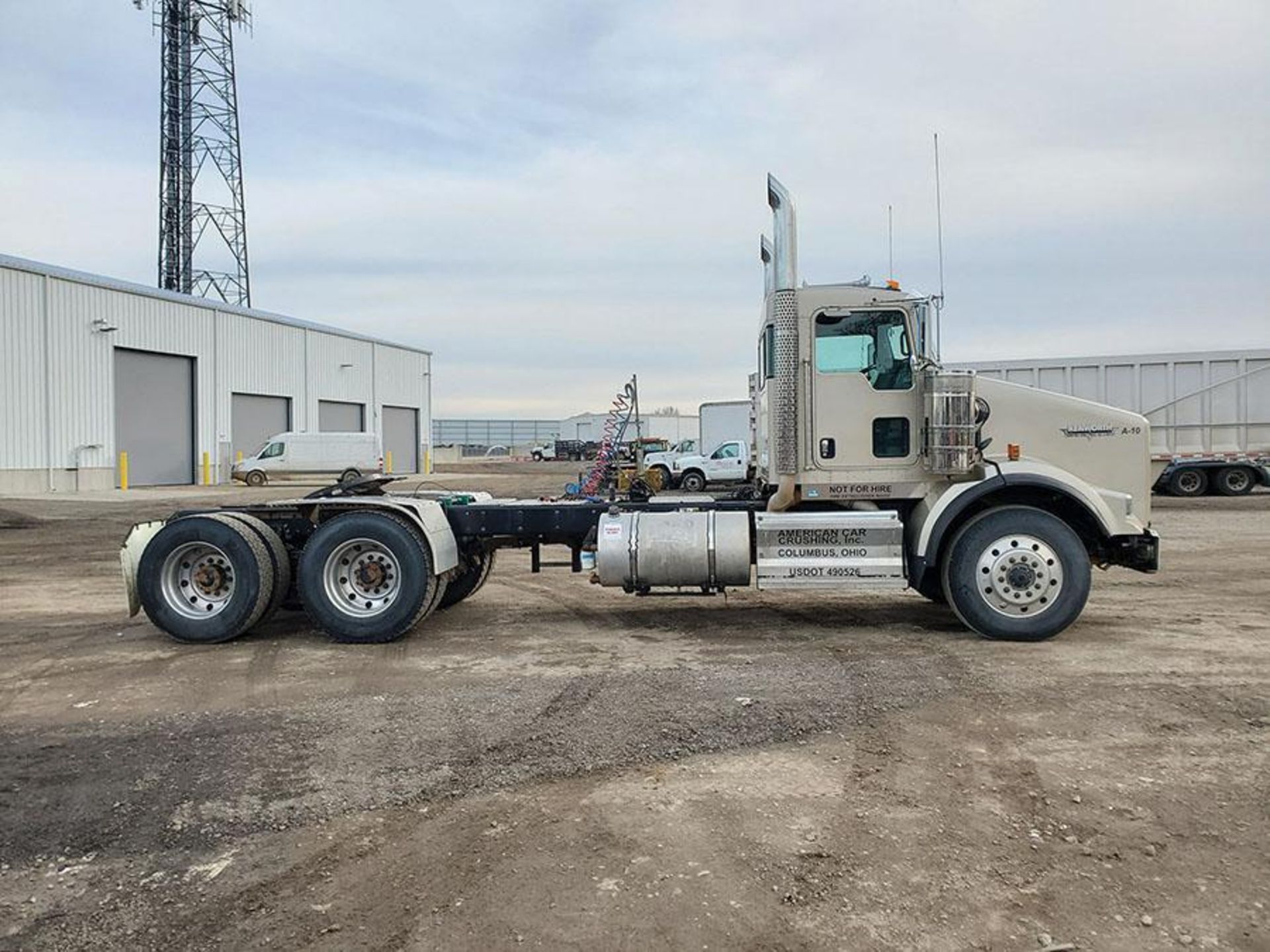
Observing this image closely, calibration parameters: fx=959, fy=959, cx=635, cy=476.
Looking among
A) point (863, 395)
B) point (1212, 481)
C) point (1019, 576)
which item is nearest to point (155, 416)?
point (863, 395)

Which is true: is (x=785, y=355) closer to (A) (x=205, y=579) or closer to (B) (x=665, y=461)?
(A) (x=205, y=579)

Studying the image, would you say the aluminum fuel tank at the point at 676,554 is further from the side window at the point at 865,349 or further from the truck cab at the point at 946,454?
the side window at the point at 865,349

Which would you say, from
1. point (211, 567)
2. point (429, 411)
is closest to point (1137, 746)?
point (211, 567)

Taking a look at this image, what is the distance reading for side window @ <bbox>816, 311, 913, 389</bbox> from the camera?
8.28 metres

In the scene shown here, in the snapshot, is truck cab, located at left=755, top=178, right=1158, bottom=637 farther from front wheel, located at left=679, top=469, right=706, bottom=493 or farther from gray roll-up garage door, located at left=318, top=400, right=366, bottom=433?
gray roll-up garage door, located at left=318, top=400, right=366, bottom=433

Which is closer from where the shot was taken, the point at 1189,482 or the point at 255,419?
the point at 1189,482

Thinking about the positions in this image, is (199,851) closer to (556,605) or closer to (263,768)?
(263,768)

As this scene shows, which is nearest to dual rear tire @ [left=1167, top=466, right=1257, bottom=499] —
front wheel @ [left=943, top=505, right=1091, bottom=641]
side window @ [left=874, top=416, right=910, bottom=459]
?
front wheel @ [left=943, top=505, right=1091, bottom=641]

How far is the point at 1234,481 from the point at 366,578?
880 inches

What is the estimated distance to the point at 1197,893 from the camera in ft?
11.8

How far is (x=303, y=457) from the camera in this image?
37750mm

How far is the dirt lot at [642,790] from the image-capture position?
11.5ft

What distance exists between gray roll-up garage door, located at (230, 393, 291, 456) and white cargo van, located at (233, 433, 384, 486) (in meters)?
2.23

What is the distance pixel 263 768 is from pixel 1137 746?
471 centimetres
